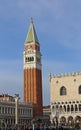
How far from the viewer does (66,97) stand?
95375mm

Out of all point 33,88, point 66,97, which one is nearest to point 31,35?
point 33,88

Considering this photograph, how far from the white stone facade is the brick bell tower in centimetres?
1616

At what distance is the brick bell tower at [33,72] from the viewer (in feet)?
373

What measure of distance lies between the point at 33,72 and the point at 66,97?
22646 mm

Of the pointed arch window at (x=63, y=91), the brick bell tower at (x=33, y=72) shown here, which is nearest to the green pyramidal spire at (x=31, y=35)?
the brick bell tower at (x=33, y=72)

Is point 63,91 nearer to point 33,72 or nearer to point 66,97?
point 66,97

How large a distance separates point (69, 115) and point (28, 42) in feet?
119

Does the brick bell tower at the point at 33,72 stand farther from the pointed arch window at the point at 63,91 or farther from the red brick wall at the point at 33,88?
the pointed arch window at the point at 63,91

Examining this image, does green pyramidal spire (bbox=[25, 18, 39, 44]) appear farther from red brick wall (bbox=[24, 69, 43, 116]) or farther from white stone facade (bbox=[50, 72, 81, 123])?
white stone facade (bbox=[50, 72, 81, 123])

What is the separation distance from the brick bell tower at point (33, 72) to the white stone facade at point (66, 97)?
1616 cm

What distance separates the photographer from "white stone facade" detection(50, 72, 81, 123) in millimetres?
93125

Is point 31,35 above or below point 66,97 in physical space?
above

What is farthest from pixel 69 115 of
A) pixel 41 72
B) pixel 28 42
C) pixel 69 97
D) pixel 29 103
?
pixel 28 42

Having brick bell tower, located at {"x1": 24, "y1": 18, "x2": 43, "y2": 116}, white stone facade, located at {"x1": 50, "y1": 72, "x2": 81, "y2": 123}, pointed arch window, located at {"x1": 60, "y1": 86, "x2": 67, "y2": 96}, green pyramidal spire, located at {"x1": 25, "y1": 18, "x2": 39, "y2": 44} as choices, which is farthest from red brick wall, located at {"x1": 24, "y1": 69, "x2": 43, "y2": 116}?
pointed arch window, located at {"x1": 60, "y1": 86, "x2": 67, "y2": 96}
